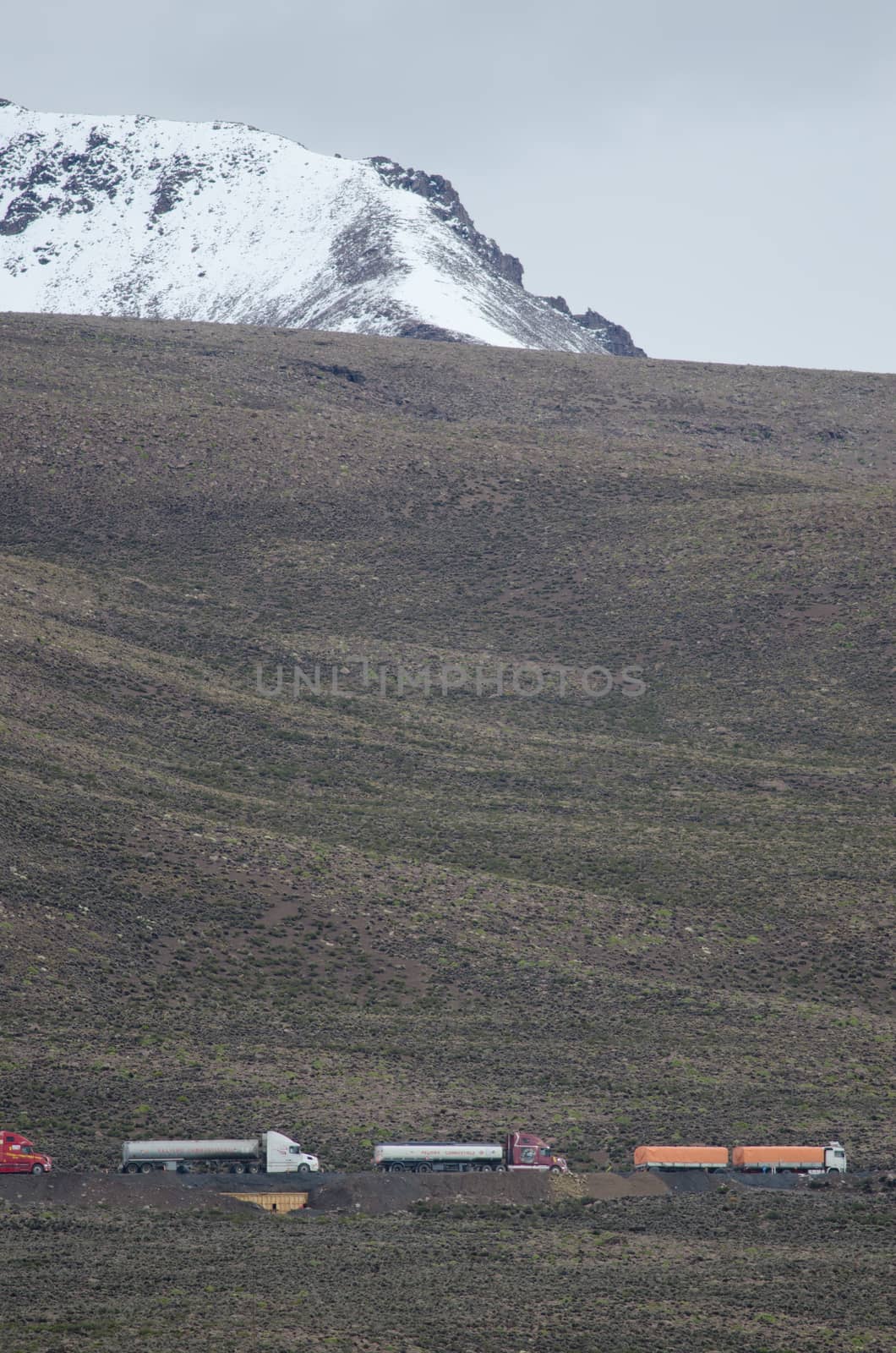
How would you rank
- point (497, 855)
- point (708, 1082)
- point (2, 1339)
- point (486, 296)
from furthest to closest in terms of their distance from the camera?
point (486, 296) → point (497, 855) → point (708, 1082) → point (2, 1339)

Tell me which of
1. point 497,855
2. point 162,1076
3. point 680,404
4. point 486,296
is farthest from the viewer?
point 486,296

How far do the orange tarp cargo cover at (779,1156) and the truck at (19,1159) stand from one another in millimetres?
14490

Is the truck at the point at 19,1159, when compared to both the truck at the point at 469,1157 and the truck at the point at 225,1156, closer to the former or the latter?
the truck at the point at 225,1156

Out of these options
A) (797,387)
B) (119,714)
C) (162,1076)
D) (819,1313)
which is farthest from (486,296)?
(819,1313)

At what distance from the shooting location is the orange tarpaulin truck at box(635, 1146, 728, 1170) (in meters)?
34.9

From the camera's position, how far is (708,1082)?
4097 centimetres

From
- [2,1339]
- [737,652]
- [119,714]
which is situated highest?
[737,652]

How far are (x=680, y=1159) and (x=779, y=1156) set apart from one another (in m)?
2.15

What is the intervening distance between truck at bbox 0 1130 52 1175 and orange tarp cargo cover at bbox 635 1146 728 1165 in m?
12.3

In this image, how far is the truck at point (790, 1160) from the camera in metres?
35.2

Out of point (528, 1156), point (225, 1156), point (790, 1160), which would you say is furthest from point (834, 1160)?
point (225, 1156)

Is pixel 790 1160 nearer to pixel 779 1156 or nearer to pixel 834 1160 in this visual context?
pixel 779 1156

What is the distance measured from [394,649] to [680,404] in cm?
3714

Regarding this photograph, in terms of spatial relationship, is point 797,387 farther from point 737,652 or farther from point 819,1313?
point 819,1313
